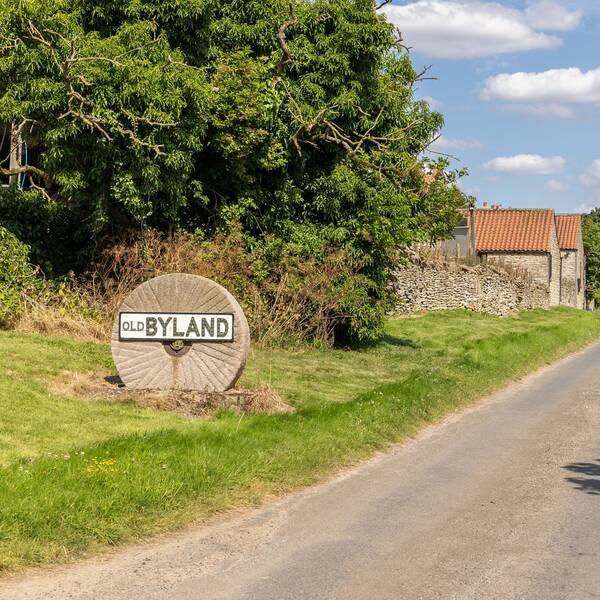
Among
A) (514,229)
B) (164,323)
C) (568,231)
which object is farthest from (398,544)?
(568,231)

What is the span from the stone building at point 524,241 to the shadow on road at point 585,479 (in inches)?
1819

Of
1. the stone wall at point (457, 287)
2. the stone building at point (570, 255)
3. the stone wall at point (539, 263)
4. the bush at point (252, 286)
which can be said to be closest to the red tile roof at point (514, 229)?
the stone wall at point (539, 263)

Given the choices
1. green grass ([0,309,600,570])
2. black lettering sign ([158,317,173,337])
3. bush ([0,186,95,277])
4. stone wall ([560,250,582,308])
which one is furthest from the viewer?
stone wall ([560,250,582,308])

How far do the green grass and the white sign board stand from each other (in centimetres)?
120

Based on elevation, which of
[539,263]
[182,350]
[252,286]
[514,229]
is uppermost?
[514,229]

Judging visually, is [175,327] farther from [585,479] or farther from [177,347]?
[585,479]

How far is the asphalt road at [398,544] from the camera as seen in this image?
20.1 ft

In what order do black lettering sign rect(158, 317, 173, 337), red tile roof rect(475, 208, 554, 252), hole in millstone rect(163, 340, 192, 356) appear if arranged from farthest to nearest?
1. red tile roof rect(475, 208, 554, 252)
2. hole in millstone rect(163, 340, 192, 356)
3. black lettering sign rect(158, 317, 173, 337)

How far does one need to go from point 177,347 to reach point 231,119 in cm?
855

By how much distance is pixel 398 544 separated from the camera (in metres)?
7.27

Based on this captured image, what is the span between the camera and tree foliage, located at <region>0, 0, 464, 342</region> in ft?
59.8

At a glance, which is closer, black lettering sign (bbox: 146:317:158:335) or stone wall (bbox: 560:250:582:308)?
black lettering sign (bbox: 146:317:158:335)

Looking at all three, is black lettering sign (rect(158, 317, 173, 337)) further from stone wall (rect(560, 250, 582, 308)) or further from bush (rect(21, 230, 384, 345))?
stone wall (rect(560, 250, 582, 308))

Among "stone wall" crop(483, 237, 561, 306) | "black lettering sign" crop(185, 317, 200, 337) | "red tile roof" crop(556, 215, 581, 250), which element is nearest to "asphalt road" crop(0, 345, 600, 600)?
"black lettering sign" crop(185, 317, 200, 337)
